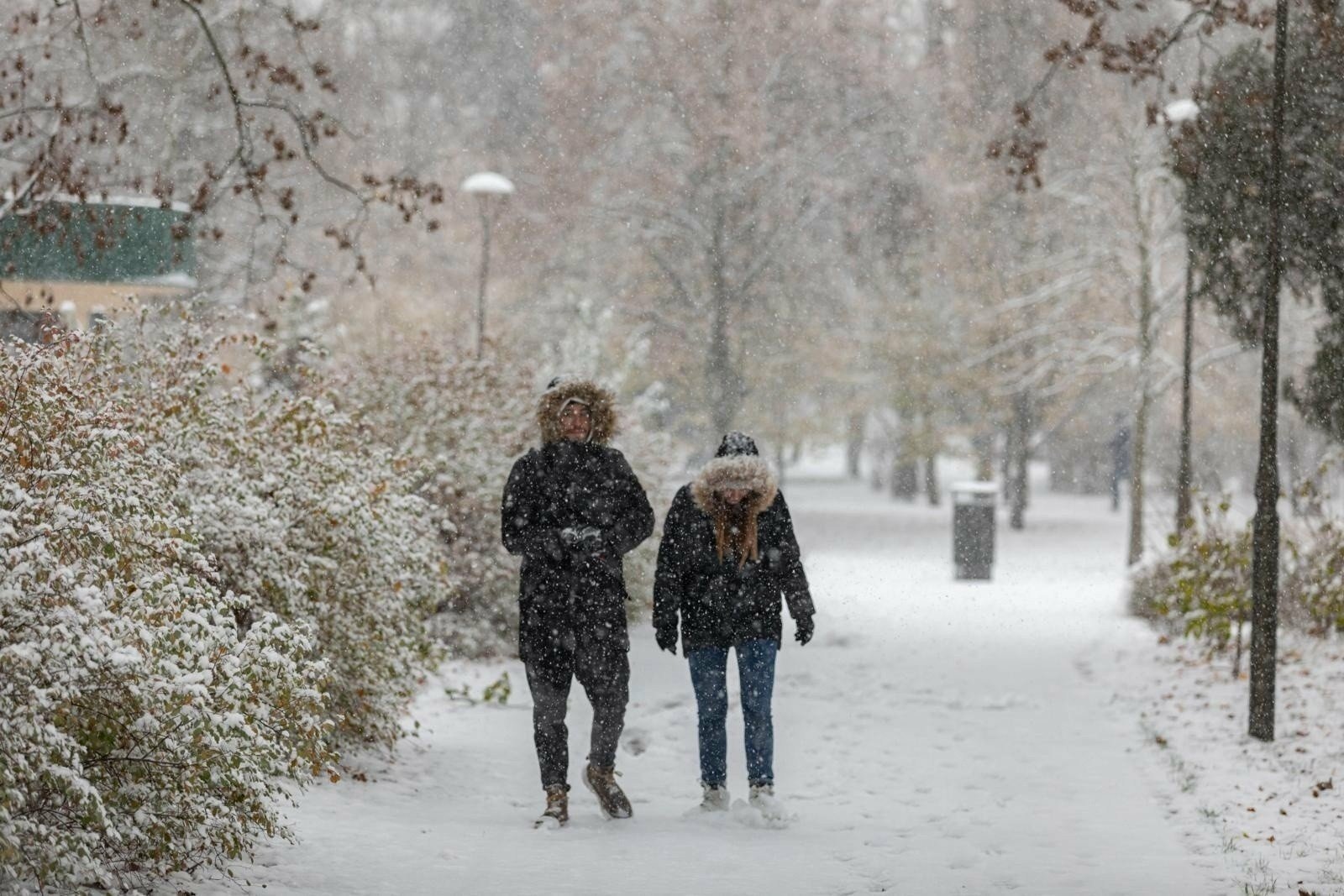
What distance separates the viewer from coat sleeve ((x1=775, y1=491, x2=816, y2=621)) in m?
7.16

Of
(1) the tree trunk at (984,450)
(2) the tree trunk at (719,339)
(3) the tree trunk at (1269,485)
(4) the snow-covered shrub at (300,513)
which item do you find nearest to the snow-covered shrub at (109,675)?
(4) the snow-covered shrub at (300,513)

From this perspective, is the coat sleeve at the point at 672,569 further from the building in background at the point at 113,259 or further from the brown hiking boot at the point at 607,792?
the building in background at the point at 113,259

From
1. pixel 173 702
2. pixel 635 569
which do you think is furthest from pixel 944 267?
pixel 173 702

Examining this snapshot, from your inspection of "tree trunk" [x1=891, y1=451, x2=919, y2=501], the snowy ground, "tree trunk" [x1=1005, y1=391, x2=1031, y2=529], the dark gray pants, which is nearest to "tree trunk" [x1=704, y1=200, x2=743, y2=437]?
"tree trunk" [x1=1005, y1=391, x2=1031, y2=529]

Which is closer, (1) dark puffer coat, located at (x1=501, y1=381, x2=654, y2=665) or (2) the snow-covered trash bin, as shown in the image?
(1) dark puffer coat, located at (x1=501, y1=381, x2=654, y2=665)

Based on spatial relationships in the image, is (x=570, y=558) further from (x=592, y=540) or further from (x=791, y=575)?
(x=791, y=575)

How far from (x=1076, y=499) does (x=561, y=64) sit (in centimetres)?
2322

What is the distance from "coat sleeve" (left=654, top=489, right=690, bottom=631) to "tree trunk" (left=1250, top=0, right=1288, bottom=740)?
388cm

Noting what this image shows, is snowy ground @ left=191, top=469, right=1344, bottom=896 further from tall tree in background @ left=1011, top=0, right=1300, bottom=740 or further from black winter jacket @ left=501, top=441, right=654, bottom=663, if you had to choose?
black winter jacket @ left=501, top=441, right=654, bottom=663

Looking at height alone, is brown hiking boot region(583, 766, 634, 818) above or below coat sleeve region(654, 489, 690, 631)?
below

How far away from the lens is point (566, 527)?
6.86 metres

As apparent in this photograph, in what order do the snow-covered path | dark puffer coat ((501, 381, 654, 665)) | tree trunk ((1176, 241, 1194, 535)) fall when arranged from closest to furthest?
the snow-covered path < dark puffer coat ((501, 381, 654, 665)) < tree trunk ((1176, 241, 1194, 535))

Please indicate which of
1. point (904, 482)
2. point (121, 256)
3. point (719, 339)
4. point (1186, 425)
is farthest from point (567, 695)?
point (904, 482)

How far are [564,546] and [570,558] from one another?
2.2 inches
